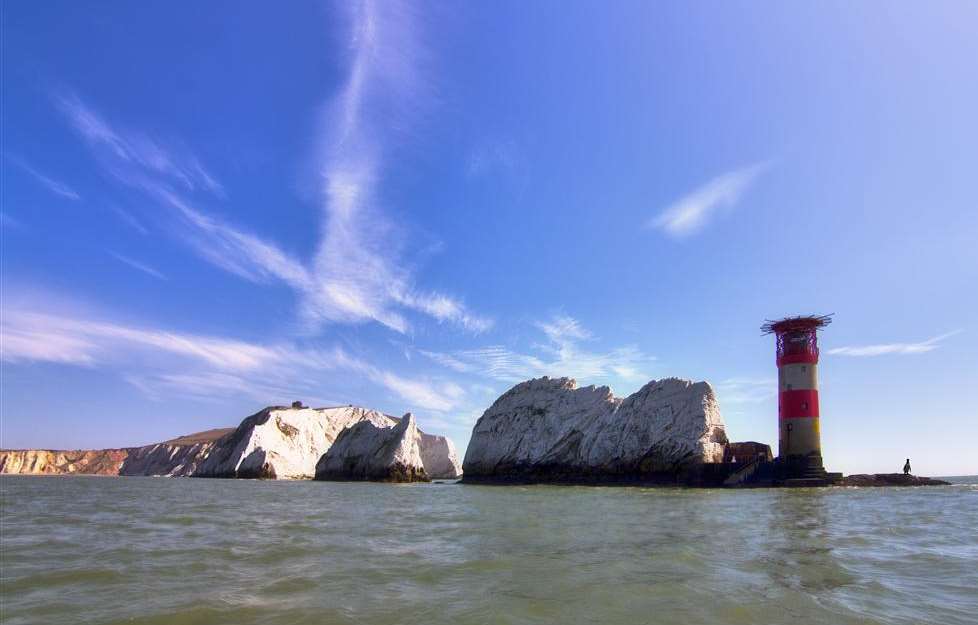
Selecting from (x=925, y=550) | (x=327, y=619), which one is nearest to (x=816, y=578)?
(x=925, y=550)

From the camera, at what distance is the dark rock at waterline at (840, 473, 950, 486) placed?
1551 inches

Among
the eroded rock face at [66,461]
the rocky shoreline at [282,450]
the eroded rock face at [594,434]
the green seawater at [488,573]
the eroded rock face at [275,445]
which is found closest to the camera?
the green seawater at [488,573]

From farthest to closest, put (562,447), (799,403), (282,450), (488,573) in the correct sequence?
(282,450) < (562,447) < (799,403) < (488,573)

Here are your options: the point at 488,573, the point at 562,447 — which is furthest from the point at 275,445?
the point at 488,573

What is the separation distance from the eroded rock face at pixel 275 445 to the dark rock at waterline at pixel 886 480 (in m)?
50.4

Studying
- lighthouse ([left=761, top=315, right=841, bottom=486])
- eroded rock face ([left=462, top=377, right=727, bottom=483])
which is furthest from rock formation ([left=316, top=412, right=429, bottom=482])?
lighthouse ([left=761, top=315, right=841, bottom=486])

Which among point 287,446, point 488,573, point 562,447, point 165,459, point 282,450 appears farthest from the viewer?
point 165,459

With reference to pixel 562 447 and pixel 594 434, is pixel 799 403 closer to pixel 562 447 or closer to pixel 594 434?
pixel 594 434

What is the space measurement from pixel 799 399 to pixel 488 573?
1576 inches

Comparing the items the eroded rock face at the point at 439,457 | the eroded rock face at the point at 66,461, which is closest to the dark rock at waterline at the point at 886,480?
the eroded rock face at the point at 439,457

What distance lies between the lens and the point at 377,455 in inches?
2287

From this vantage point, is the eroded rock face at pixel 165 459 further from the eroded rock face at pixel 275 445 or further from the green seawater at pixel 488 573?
the green seawater at pixel 488 573

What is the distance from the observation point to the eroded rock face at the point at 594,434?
4119 centimetres

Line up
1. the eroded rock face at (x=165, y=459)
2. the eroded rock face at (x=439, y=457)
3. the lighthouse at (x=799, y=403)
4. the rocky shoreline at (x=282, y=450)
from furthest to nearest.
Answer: the eroded rock face at (x=165, y=459)
the eroded rock face at (x=439, y=457)
the rocky shoreline at (x=282, y=450)
the lighthouse at (x=799, y=403)
